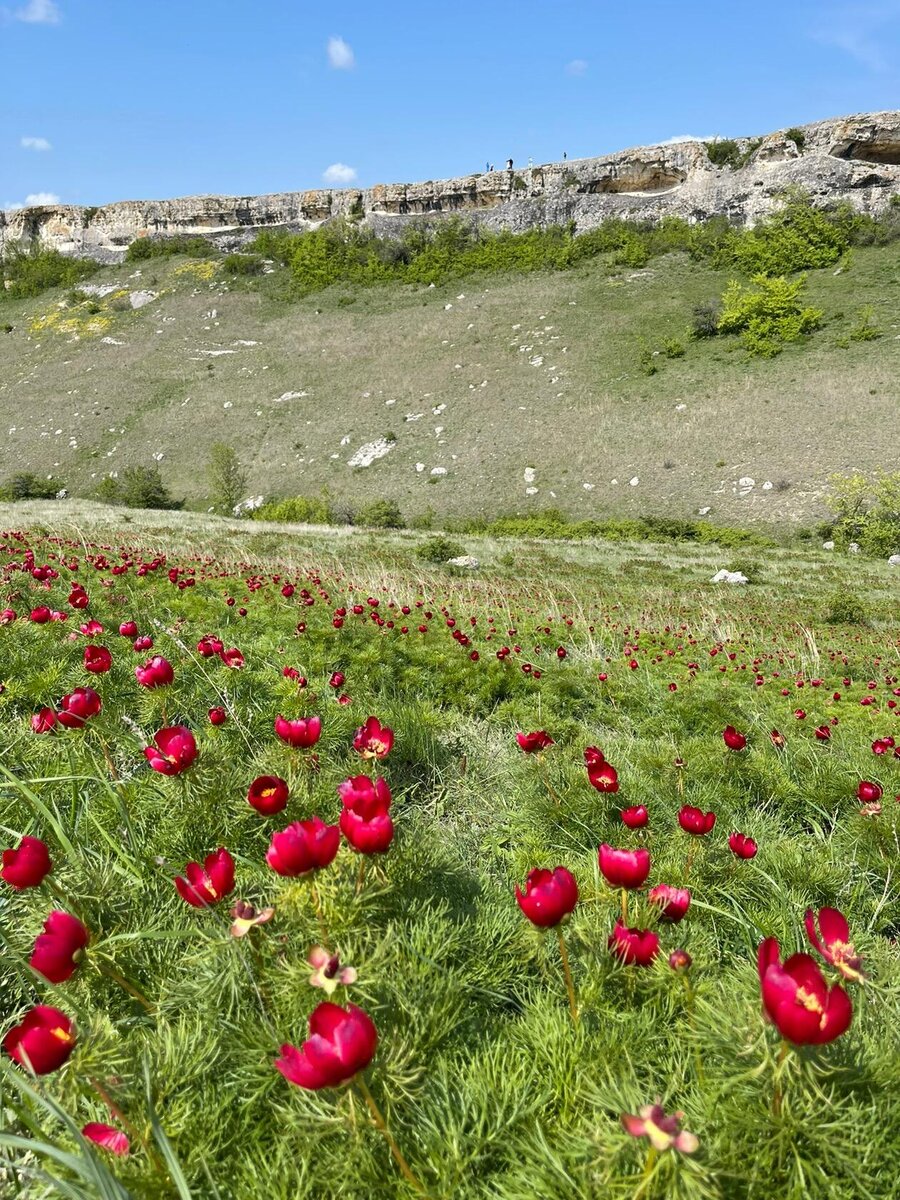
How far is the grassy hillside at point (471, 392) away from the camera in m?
37.8

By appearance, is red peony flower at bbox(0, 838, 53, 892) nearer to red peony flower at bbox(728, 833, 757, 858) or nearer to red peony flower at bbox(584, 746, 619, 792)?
red peony flower at bbox(584, 746, 619, 792)

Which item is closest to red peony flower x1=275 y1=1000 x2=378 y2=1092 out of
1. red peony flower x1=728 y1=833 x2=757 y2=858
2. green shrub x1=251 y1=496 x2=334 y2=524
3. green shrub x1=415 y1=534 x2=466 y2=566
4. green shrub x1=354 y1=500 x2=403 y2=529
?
red peony flower x1=728 y1=833 x2=757 y2=858

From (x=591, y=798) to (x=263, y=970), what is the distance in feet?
7.65

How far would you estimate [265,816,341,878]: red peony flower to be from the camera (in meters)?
1.39

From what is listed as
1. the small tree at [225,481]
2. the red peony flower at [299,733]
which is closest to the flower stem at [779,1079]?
the red peony flower at [299,733]

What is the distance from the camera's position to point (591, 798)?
3.42m

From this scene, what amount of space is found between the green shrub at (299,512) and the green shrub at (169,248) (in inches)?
2185

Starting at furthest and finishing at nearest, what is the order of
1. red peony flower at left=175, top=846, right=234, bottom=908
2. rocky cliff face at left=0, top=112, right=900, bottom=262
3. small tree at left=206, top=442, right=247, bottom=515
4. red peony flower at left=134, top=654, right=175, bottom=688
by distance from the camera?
rocky cliff face at left=0, top=112, right=900, bottom=262
small tree at left=206, top=442, right=247, bottom=515
red peony flower at left=134, top=654, right=175, bottom=688
red peony flower at left=175, top=846, right=234, bottom=908

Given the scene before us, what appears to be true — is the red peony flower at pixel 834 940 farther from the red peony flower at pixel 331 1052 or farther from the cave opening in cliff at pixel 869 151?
the cave opening in cliff at pixel 869 151

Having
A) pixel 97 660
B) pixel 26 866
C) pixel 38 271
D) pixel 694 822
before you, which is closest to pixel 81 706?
pixel 97 660

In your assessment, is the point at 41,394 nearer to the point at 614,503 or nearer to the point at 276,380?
the point at 276,380

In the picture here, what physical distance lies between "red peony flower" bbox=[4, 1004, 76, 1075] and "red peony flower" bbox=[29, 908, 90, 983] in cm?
14

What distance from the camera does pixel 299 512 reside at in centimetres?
3797

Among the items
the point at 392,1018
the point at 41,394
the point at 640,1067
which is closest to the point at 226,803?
the point at 392,1018
